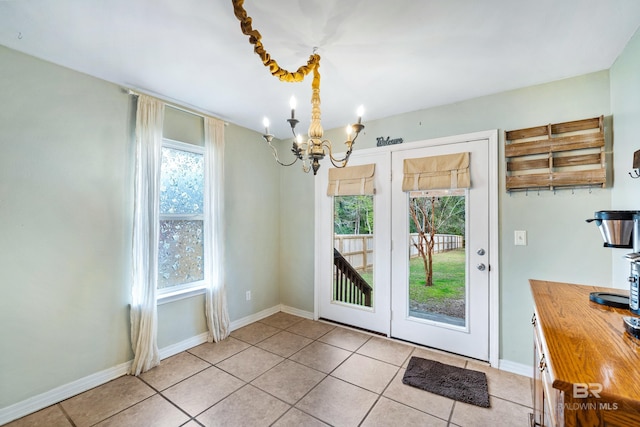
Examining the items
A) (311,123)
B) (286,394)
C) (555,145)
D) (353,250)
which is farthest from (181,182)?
(555,145)

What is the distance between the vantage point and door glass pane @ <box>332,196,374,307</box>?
10.5ft

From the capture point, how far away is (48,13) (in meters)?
1.55

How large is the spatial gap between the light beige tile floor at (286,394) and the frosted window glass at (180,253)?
0.75m

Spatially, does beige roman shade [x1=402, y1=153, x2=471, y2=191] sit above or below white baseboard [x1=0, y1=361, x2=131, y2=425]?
above

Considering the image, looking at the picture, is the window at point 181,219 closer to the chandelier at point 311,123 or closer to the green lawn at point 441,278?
the chandelier at point 311,123

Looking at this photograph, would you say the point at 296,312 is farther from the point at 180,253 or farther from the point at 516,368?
the point at 516,368

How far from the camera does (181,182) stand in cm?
282

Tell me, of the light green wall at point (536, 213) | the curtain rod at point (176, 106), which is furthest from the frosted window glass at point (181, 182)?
the light green wall at point (536, 213)

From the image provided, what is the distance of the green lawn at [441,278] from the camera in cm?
267

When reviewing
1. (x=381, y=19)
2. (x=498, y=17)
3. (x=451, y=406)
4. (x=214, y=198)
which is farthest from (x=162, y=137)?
(x=451, y=406)

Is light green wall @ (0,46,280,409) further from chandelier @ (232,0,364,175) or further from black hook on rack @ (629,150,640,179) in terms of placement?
black hook on rack @ (629,150,640,179)

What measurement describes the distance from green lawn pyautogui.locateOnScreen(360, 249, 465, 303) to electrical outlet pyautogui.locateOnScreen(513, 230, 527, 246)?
45cm

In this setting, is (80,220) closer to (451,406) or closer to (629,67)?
(451,406)

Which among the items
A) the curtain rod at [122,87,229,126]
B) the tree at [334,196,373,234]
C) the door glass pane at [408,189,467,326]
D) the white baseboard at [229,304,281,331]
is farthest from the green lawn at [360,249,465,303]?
the curtain rod at [122,87,229,126]
